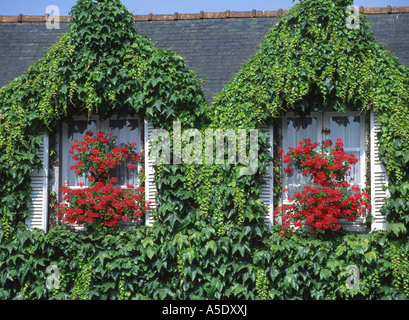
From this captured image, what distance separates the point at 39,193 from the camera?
918 cm

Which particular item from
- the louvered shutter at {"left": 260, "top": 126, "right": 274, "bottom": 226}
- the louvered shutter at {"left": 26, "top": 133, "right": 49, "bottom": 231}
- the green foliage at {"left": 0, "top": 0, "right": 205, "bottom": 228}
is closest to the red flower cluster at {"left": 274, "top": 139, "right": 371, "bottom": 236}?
the louvered shutter at {"left": 260, "top": 126, "right": 274, "bottom": 226}

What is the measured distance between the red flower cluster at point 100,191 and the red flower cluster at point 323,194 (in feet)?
7.21

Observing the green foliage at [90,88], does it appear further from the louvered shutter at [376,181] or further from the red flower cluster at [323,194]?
the louvered shutter at [376,181]

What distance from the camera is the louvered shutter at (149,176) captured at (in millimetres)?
9031

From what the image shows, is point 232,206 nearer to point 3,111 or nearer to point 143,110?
point 143,110

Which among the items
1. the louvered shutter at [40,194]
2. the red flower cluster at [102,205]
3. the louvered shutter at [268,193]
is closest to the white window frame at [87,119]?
the louvered shutter at [40,194]

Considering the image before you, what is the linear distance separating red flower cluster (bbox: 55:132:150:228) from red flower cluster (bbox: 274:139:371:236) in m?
2.20

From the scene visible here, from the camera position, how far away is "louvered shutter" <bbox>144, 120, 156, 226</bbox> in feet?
29.6

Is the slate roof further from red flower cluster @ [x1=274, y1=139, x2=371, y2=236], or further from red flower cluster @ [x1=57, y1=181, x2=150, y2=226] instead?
red flower cluster @ [x1=57, y1=181, x2=150, y2=226]

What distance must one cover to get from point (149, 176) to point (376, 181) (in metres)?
3.36

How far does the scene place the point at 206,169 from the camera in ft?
29.0

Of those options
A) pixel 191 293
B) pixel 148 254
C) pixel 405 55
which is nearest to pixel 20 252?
pixel 148 254

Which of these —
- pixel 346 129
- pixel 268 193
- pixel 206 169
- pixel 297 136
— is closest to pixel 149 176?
pixel 206 169

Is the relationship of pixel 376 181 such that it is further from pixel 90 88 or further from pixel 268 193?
pixel 90 88
